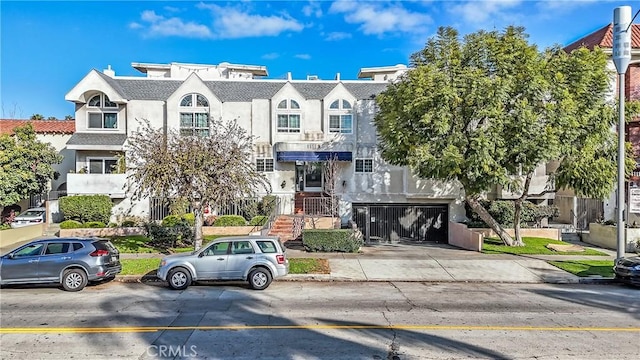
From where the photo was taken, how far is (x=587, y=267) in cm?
1722

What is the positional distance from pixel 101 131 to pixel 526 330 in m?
27.7

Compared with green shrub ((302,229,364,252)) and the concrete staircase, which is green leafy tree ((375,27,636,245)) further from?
the concrete staircase

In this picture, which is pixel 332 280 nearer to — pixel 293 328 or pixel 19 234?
pixel 293 328

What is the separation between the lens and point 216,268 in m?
13.7

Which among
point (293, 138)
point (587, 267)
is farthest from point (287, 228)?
point (587, 267)

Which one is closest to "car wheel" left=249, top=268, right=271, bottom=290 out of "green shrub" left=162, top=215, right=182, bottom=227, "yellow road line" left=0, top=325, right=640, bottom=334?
"yellow road line" left=0, top=325, right=640, bottom=334

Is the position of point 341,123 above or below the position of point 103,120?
below

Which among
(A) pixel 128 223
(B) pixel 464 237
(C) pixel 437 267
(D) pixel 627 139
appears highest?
(D) pixel 627 139

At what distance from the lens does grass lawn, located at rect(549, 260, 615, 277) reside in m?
16.2

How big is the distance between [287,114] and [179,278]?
1631 cm

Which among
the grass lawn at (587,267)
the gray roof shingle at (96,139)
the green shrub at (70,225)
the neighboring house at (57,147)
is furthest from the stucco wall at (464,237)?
the neighboring house at (57,147)

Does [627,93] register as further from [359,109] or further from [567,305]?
[567,305]

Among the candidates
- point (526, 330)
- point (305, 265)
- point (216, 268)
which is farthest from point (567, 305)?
point (216, 268)
